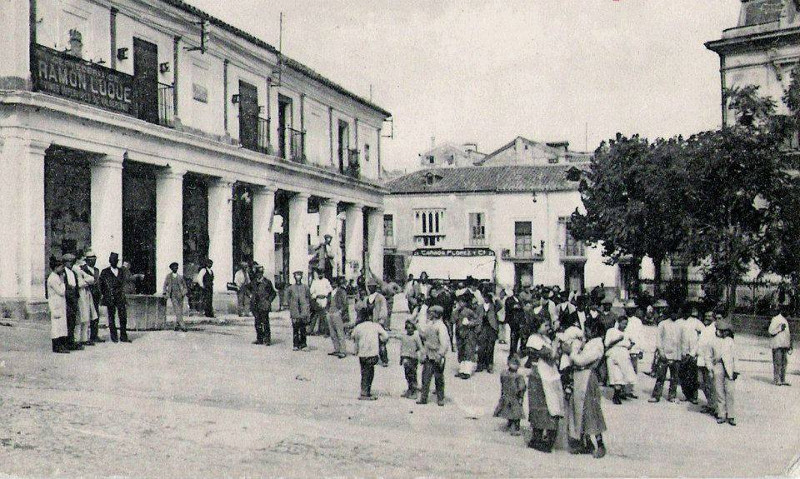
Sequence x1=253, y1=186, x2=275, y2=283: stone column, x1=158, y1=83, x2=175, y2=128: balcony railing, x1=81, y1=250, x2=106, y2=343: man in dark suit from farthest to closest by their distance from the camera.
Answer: x1=253, y1=186, x2=275, y2=283: stone column < x1=158, y1=83, x2=175, y2=128: balcony railing < x1=81, y1=250, x2=106, y2=343: man in dark suit

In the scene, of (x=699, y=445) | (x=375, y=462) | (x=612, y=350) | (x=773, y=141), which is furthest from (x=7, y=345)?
(x=773, y=141)

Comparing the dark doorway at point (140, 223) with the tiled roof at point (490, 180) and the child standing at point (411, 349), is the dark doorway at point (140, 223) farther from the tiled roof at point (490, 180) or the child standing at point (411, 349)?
the tiled roof at point (490, 180)

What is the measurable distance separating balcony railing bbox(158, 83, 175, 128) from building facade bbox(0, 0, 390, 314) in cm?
3

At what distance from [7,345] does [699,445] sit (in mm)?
9699

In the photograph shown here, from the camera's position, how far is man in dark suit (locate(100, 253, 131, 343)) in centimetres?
1257

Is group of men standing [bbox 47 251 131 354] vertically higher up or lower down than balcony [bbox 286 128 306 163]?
lower down

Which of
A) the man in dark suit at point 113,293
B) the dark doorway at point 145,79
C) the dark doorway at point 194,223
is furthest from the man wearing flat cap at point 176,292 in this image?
the dark doorway at point 194,223

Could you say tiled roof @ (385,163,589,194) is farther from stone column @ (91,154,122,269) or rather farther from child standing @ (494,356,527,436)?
child standing @ (494,356,527,436)

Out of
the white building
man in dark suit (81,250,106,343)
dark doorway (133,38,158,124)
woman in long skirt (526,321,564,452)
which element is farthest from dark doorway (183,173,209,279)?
the white building

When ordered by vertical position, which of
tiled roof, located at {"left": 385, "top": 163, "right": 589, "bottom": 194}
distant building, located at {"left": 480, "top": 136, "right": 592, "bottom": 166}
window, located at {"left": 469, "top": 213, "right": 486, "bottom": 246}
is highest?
distant building, located at {"left": 480, "top": 136, "right": 592, "bottom": 166}

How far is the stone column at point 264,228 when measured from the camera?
23.7m

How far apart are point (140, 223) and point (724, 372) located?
575 inches

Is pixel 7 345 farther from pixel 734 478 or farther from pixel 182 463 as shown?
pixel 734 478

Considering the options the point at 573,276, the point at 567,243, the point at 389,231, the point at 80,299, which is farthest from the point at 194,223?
the point at 573,276
